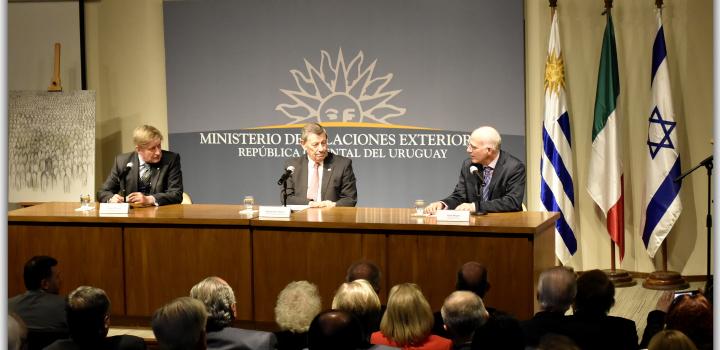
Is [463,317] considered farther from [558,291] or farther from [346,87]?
[346,87]

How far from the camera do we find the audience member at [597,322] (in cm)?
374

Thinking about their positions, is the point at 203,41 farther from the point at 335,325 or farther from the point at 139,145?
the point at 335,325

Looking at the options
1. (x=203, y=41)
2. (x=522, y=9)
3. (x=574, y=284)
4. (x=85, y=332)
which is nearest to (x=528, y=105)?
(x=522, y=9)

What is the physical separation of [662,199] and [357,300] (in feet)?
14.4

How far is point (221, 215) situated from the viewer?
5879mm

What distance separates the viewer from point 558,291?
3990 mm

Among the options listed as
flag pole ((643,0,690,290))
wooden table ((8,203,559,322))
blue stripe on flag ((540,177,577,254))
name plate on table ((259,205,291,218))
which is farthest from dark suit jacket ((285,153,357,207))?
flag pole ((643,0,690,290))

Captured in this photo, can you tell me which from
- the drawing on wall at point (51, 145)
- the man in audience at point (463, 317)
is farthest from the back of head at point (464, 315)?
the drawing on wall at point (51, 145)

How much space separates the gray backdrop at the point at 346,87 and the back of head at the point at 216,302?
4412 millimetres

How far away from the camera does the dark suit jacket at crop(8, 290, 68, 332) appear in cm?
431

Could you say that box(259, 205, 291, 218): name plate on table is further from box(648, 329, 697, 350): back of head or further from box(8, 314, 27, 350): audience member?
box(648, 329, 697, 350): back of head

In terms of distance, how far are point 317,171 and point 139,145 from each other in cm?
128

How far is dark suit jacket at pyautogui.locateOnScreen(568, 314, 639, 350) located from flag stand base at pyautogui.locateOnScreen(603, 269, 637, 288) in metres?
3.75

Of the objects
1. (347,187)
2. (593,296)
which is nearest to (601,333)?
(593,296)
